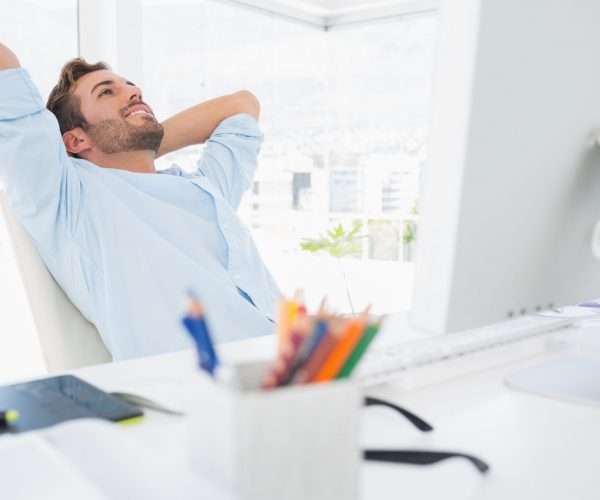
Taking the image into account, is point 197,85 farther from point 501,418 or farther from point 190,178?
point 501,418

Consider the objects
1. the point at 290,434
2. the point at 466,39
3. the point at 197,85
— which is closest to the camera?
the point at 290,434

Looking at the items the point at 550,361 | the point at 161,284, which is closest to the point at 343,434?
the point at 550,361

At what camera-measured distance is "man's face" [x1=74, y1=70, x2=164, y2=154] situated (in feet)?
5.69

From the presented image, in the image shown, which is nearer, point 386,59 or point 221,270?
point 221,270

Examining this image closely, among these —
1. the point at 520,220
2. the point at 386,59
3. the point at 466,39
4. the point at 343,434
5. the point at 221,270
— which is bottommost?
the point at 221,270

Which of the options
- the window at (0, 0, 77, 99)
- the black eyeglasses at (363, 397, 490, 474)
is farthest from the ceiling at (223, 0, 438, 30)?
the black eyeglasses at (363, 397, 490, 474)

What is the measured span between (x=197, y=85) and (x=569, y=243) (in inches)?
152

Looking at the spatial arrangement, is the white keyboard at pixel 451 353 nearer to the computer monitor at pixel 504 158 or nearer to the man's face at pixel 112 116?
the computer monitor at pixel 504 158

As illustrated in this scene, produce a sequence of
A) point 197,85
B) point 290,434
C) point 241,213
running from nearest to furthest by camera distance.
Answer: point 290,434 → point 197,85 → point 241,213

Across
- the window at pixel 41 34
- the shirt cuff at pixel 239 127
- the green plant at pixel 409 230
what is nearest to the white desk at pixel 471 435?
the shirt cuff at pixel 239 127

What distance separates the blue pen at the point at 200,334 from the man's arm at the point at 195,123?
1.68 meters

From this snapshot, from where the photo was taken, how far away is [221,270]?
154cm

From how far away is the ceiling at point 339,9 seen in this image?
4887mm

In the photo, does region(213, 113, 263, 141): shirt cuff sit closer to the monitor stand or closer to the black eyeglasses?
the monitor stand
